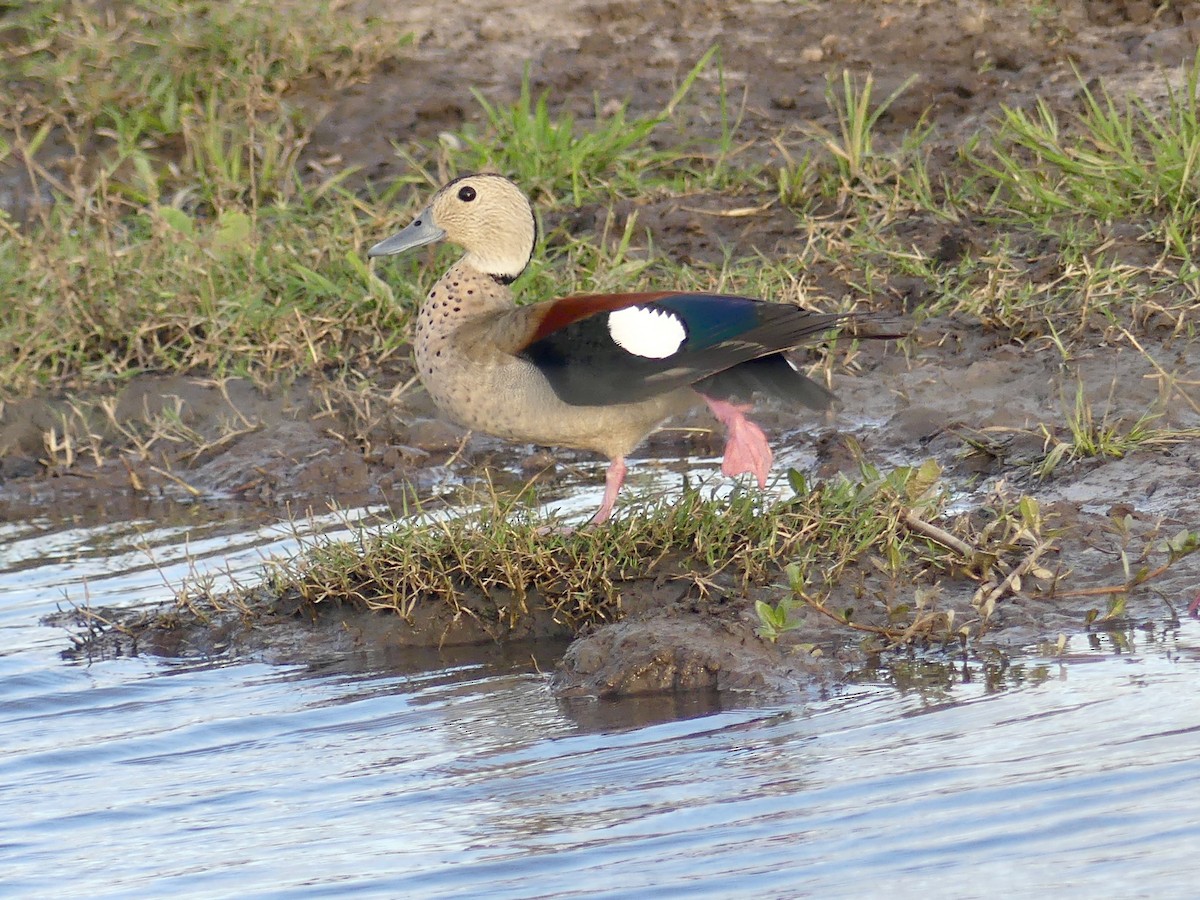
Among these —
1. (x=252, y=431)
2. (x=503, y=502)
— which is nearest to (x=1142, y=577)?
(x=503, y=502)

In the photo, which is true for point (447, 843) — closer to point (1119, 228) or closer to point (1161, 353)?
point (1161, 353)

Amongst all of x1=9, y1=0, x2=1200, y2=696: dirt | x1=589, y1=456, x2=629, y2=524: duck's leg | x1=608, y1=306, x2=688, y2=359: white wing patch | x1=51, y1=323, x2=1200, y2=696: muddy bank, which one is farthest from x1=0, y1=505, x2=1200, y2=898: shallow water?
x1=608, y1=306, x2=688, y2=359: white wing patch

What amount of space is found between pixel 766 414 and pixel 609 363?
1861 mm

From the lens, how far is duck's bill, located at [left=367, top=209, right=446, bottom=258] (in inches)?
224

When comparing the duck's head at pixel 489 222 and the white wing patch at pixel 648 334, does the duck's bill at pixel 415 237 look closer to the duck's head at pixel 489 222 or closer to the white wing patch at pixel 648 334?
the duck's head at pixel 489 222

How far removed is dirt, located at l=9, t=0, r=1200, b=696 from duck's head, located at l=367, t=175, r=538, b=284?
92cm

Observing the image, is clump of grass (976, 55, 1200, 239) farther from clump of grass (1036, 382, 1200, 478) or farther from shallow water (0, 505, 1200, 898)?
shallow water (0, 505, 1200, 898)

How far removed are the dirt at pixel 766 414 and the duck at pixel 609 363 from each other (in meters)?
0.57

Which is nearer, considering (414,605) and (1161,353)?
(414,605)

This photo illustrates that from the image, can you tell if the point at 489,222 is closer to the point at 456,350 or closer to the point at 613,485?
the point at 456,350

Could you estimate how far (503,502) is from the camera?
5086 millimetres

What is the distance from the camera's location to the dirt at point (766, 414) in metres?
4.67

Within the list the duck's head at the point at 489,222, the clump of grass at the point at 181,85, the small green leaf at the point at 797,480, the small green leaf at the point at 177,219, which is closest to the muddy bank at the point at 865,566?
the small green leaf at the point at 797,480

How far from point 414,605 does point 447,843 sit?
1.39 m
